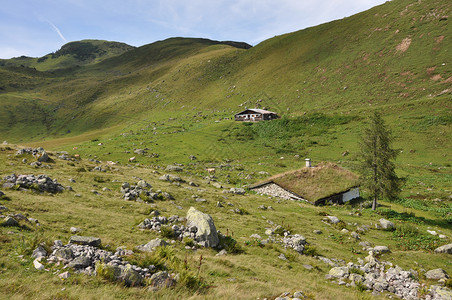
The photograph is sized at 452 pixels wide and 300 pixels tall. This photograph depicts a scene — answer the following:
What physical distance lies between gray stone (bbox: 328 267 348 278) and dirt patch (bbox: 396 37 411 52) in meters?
107

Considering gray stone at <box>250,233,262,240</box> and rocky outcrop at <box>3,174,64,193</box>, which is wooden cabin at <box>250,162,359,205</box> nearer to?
gray stone at <box>250,233,262,240</box>

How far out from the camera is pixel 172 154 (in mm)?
59438

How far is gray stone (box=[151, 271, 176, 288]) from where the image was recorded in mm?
9213

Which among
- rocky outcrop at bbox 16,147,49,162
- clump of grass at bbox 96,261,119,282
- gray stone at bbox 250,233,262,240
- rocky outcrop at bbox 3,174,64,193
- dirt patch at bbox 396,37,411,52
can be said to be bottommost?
gray stone at bbox 250,233,262,240

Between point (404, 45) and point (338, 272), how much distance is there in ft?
362

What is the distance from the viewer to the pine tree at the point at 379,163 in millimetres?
28453

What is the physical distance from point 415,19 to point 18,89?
26822cm

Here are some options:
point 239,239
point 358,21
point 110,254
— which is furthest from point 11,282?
point 358,21

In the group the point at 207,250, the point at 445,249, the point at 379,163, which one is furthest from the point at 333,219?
the point at 207,250

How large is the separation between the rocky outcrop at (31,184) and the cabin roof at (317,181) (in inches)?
1073

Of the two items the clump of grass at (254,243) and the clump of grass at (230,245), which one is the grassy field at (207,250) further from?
the clump of grass at (230,245)

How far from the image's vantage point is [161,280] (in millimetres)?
9391

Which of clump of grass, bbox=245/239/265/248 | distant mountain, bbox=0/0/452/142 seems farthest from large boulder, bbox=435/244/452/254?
distant mountain, bbox=0/0/452/142

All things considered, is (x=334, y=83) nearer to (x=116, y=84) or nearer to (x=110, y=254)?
(x=110, y=254)
